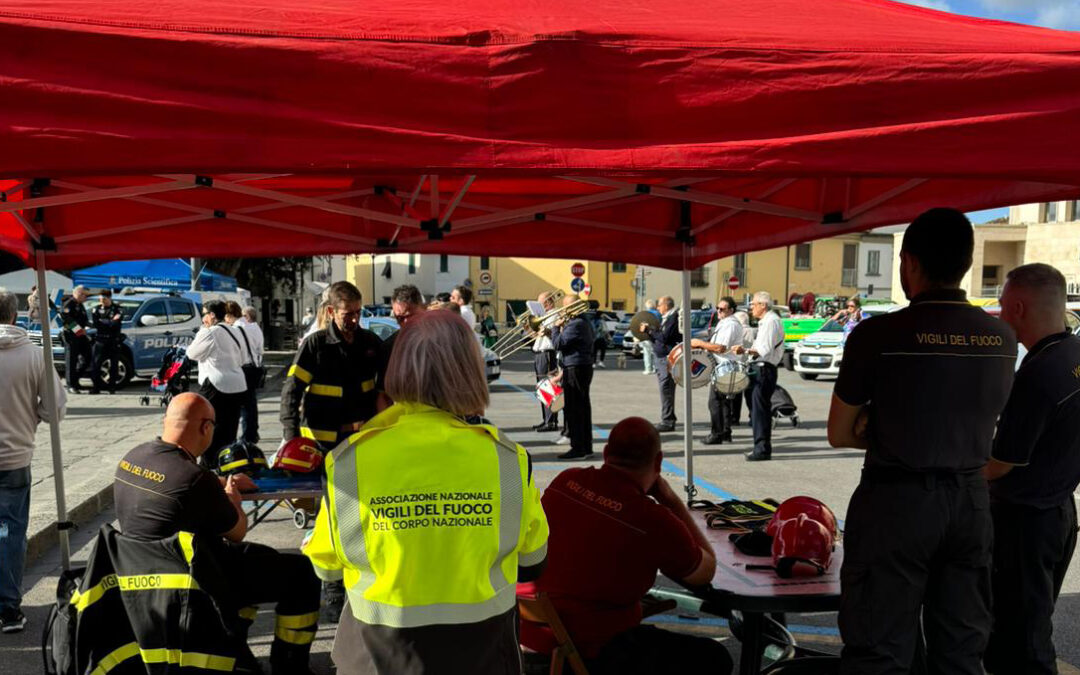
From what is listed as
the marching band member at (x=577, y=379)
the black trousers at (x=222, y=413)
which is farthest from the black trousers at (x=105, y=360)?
the marching band member at (x=577, y=379)

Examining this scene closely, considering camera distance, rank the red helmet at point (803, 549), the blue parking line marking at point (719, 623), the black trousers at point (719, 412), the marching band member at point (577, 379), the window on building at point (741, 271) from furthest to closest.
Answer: the window on building at point (741, 271)
the black trousers at point (719, 412)
the marching band member at point (577, 379)
the blue parking line marking at point (719, 623)
the red helmet at point (803, 549)

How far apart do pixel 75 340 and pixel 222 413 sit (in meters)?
8.54

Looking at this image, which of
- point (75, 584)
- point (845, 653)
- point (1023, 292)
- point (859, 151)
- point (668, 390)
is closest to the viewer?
point (859, 151)

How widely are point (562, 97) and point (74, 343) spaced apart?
15724 millimetres

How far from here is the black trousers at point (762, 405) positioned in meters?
9.57

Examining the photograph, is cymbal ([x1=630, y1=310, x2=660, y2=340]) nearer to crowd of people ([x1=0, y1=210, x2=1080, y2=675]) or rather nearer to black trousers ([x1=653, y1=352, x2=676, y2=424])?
black trousers ([x1=653, y1=352, x2=676, y2=424])

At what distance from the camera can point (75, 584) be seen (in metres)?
3.78

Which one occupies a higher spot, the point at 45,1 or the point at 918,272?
the point at 45,1

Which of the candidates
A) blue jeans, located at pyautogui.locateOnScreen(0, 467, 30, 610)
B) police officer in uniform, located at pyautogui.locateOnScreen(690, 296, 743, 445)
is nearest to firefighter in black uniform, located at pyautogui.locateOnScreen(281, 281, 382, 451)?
blue jeans, located at pyautogui.locateOnScreen(0, 467, 30, 610)

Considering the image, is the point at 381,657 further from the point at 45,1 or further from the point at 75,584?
the point at 75,584

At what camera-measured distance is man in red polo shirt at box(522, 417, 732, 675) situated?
2.85 m

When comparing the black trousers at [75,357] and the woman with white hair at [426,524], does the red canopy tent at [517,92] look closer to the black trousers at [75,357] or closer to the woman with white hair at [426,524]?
the woman with white hair at [426,524]

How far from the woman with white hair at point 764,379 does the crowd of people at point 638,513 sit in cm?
628

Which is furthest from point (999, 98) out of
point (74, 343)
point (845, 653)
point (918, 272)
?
point (74, 343)
